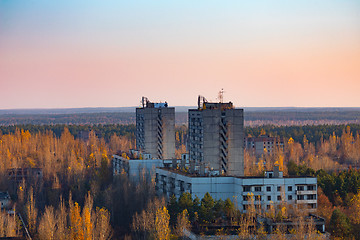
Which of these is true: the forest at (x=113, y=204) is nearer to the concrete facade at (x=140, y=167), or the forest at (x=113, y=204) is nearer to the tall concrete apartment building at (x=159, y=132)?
the concrete facade at (x=140, y=167)

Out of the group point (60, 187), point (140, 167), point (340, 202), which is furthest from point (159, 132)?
Result: point (340, 202)

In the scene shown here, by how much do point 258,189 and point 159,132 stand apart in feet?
121

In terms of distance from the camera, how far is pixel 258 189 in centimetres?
5784

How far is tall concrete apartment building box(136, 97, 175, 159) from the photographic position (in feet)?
303

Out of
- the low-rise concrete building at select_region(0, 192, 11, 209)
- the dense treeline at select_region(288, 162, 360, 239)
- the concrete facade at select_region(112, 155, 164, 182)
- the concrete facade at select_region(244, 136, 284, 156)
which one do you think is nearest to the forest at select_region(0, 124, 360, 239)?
the dense treeline at select_region(288, 162, 360, 239)

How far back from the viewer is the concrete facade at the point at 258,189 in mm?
57781

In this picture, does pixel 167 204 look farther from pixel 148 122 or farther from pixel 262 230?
pixel 148 122

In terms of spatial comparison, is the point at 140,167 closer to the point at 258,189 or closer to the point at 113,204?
the point at 113,204

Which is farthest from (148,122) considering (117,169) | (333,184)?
(333,184)

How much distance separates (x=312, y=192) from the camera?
5881 cm

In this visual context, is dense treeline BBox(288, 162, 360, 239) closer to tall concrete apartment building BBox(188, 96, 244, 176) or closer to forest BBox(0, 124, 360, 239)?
forest BBox(0, 124, 360, 239)

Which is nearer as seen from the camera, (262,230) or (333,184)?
(262,230)

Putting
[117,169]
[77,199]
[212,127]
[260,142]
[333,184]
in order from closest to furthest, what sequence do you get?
1. [333,184]
2. [212,127]
3. [77,199]
4. [117,169]
5. [260,142]

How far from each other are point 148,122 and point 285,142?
61.3m
